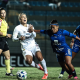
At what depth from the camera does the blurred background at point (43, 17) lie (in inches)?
361

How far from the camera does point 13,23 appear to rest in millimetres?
9852

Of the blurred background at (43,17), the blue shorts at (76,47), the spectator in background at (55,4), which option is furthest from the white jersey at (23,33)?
the spectator in background at (55,4)

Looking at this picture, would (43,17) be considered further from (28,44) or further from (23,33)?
(28,44)

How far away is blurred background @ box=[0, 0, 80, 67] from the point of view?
9164 millimetres

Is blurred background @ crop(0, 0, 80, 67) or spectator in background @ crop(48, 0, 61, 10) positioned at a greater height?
spectator in background @ crop(48, 0, 61, 10)

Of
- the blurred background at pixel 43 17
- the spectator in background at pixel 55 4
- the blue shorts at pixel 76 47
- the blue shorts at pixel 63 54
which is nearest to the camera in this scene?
the blue shorts at pixel 63 54

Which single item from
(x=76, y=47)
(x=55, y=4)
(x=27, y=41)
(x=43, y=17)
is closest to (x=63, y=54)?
(x=76, y=47)

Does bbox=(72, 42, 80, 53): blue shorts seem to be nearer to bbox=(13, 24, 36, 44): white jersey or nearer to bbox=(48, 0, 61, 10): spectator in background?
bbox=(13, 24, 36, 44): white jersey

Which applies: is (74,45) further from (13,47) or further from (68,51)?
(13,47)

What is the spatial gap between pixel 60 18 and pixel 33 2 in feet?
10.8

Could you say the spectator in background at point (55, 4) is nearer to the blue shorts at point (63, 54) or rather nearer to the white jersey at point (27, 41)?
the white jersey at point (27, 41)

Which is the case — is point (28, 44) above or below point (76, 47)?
above

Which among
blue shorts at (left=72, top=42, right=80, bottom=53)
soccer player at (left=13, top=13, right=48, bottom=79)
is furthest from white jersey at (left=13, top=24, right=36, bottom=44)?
blue shorts at (left=72, top=42, right=80, bottom=53)

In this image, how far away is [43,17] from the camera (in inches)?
384
